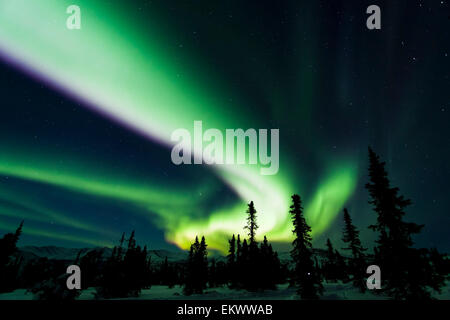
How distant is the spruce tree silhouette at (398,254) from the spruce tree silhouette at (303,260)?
26.0ft

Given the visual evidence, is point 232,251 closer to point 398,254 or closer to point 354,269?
point 354,269

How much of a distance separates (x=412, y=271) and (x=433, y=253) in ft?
6.25

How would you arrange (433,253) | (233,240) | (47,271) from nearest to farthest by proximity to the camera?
(433,253) < (233,240) < (47,271)

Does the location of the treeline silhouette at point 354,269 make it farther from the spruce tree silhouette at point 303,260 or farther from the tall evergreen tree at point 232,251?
the tall evergreen tree at point 232,251

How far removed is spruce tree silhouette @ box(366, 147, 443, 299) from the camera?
15.1 meters

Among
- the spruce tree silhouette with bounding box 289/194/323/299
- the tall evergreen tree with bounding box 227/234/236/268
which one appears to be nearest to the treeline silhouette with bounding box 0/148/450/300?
the spruce tree silhouette with bounding box 289/194/323/299

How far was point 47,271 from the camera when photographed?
73.8m

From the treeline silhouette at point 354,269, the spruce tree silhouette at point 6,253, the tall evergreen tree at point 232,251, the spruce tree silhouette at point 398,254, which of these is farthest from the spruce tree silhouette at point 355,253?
A: the spruce tree silhouette at point 6,253

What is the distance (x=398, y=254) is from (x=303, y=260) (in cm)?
992

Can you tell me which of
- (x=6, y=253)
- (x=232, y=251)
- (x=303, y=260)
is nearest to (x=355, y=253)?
(x=303, y=260)

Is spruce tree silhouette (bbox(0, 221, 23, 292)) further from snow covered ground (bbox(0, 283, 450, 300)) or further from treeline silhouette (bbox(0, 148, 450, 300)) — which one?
snow covered ground (bbox(0, 283, 450, 300))

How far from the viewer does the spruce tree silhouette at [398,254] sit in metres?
15.1
